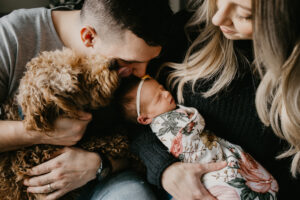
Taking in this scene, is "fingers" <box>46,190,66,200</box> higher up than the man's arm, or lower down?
lower down

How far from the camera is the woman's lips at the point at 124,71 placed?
3.34 ft

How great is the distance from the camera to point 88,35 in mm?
1056

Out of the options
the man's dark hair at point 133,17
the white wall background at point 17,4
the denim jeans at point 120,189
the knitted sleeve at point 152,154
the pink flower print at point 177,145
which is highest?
the man's dark hair at point 133,17

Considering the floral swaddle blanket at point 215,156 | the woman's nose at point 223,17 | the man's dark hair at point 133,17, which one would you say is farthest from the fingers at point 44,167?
the woman's nose at point 223,17

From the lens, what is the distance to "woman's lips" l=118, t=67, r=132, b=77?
1019 millimetres

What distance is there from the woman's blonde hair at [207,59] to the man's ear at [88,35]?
1.43ft

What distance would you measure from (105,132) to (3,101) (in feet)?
1.65

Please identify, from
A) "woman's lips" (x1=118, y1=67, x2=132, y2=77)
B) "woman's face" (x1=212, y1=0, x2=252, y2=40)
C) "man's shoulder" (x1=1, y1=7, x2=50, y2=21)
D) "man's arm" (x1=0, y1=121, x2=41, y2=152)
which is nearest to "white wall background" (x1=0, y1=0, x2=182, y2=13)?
"man's shoulder" (x1=1, y1=7, x2=50, y2=21)

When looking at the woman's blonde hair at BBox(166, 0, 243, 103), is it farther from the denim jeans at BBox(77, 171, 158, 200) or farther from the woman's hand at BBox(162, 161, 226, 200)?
the denim jeans at BBox(77, 171, 158, 200)

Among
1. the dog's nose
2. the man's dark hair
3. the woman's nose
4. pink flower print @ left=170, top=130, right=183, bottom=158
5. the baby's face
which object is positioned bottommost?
pink flower print @ left=170, top=130, right=183, bottom=158

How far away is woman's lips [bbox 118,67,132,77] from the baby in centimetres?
5

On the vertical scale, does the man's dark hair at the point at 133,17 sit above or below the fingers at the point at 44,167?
above

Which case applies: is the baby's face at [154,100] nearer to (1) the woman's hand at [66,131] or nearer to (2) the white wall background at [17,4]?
(1) the woman's hand at [66,131]

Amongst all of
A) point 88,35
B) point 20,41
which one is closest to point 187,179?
point 88,35
